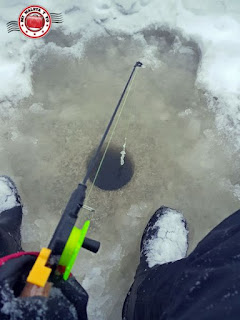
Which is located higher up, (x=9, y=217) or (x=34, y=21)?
(x=34, y=21)

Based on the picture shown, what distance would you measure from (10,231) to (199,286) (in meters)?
1.02

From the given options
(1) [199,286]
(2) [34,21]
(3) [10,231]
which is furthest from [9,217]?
(2) [34,21]

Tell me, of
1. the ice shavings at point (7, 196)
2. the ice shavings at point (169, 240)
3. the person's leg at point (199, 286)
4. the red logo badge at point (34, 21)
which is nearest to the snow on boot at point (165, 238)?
the ice shavings at point (169, 240)

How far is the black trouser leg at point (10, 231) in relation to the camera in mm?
1472

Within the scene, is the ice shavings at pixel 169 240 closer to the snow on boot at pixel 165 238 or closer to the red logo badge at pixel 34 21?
the snow on boot at pixel 165 238

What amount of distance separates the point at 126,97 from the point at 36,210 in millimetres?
956

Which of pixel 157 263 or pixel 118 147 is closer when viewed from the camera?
pixel 157 263

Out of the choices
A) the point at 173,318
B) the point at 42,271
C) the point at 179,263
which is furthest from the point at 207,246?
the point at 42,271

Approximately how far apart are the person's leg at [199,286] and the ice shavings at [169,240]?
8.2 inches

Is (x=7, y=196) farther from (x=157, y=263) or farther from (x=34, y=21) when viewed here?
(x=34, y=21)

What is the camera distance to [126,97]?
2164 millimetres

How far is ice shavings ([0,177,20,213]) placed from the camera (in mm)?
1759

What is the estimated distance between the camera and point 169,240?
5.86 feet

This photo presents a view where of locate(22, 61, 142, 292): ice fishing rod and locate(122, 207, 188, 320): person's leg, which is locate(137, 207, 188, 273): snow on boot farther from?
locate(22, 61, 142, 292): ice fishing rod
